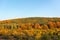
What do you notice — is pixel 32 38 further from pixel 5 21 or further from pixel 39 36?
pixel 5 21

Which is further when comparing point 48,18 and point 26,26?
point 48,18

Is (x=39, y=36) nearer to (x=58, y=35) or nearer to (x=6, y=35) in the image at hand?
(x=58, y=35)

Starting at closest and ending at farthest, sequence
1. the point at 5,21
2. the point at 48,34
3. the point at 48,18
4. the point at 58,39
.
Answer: the point at 58,39 → the point at 48,34 → the point at 5,21 → the point at 48,18

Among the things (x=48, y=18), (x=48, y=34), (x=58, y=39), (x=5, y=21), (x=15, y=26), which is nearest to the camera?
(x=58, y=39)

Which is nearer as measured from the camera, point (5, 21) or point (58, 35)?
point (58, 35)

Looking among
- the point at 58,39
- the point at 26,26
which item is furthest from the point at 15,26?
the point at 58,39

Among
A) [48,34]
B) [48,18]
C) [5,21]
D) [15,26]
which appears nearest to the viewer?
[48,34]

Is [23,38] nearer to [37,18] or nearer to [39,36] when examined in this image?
[39,36]

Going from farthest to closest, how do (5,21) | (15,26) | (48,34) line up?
(5,21) → (15,26) → (48,34)

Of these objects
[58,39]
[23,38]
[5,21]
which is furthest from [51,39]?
[5,21]
